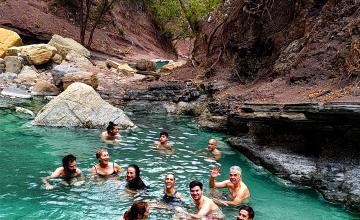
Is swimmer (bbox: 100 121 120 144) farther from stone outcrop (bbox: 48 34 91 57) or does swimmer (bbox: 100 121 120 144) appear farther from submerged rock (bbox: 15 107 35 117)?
stone outcrop (bbox: 48 34 91 57)

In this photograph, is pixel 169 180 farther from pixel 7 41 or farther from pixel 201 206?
pixel 7 41

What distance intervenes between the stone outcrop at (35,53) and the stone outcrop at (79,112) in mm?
10083

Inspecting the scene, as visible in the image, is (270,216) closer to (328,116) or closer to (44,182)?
(328,116)

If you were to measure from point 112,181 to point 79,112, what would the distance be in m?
6.75

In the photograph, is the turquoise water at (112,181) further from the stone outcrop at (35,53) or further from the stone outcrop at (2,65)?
the stone outcrop at (35,53)

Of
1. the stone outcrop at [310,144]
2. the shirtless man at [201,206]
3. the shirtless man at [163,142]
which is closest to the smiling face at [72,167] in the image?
the shirtless man at [201,206]

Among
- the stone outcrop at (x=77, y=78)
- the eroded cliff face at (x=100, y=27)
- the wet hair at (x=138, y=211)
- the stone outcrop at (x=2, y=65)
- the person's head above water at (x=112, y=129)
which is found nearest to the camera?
the wet hair at (x=138, y=211)

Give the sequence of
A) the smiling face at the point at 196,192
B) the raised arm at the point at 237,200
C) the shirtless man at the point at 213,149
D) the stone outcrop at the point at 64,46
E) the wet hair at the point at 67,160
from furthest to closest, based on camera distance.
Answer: the stone outcrop at the point at 64,46
the shirtless man at the point at 213,149
the wet hair at the point at 67,160
the raised arm at the point at 237,200
the smiling face at the point at 196,192

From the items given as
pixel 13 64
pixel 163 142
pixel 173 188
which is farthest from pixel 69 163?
pixel 13 64

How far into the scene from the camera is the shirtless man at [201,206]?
28.6 feet

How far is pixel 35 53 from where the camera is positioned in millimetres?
26672

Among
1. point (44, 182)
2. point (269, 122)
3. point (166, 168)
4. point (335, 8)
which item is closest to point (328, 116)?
point (269, 122)

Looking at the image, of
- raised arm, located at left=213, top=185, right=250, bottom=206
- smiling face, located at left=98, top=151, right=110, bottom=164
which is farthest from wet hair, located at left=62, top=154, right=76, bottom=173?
raised arm, located at left=213, top=185, right=250, bottom=206

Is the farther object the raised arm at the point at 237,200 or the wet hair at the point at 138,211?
the raised arm at the point at 237,200
